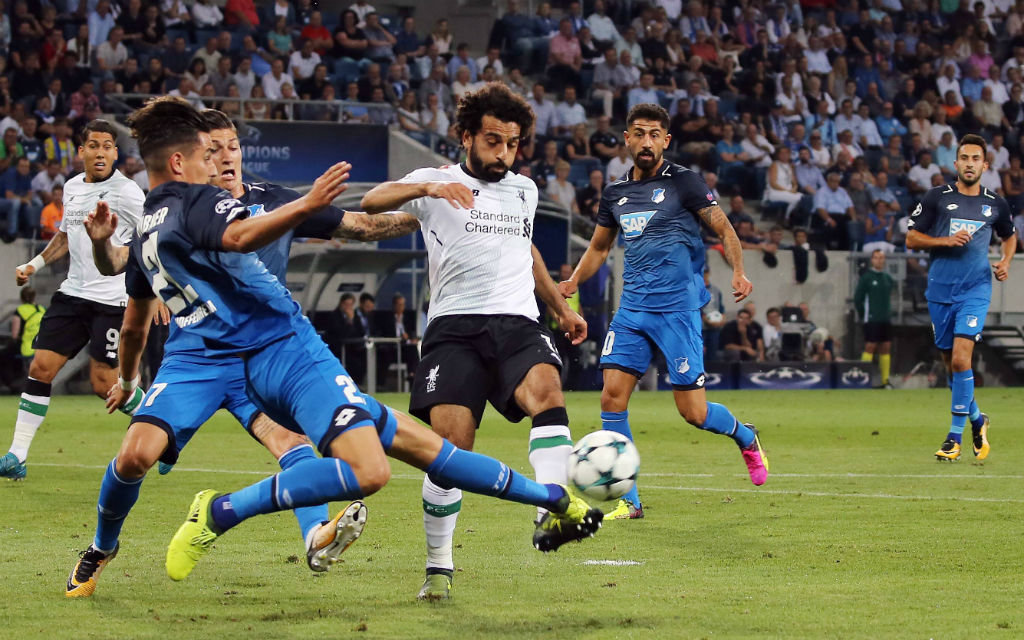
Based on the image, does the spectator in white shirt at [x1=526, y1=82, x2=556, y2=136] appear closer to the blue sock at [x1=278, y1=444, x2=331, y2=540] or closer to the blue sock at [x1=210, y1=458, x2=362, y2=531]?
the blue sock at [x1=278, y1=444, x2=331, y2=540]

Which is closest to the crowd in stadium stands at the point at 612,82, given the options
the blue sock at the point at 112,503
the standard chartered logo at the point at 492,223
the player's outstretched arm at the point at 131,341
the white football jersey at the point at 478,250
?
the player's outstretched arm at the point at 131,341

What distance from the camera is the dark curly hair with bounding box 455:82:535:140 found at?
6426 mm

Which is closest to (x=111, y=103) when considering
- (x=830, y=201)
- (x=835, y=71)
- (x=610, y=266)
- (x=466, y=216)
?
(x=610, y=266)

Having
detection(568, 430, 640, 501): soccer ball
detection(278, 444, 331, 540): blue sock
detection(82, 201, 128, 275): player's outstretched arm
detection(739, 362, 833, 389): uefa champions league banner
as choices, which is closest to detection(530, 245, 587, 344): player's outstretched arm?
detection(568, 430, 640, 501): soccer ball

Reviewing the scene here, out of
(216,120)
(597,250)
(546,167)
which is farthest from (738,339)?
(216,120)

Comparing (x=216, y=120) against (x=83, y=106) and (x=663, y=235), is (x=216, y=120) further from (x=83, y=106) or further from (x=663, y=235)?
(x=83, y=106)

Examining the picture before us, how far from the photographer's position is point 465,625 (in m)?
5.32

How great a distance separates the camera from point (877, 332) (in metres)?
25.0

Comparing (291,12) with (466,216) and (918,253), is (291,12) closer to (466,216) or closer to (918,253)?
(918,253)

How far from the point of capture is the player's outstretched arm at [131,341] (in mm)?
6125

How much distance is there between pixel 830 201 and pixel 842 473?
16487 mm

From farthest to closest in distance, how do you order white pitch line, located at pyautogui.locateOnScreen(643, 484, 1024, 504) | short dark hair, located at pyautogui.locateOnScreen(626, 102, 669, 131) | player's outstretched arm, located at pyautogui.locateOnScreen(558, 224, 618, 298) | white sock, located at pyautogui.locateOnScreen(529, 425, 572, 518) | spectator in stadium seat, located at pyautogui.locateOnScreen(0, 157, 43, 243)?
spectator in stadium seat, located at pyautogui.locateOnScreen(0, 157, 43, 243) < player's outstretched arm, located at pyautogui.locateOnScreen(558, 224, 618, 298) < white pitch line, located at pyautogui.locateOnScreen(643, 484, 1024, 504) < short dark hair, located at pyautogui.locateOnScreen(626, 102, 669, 131) < white sock, located at pyautogui.locateOnScreen(529, 425, 572, 518)

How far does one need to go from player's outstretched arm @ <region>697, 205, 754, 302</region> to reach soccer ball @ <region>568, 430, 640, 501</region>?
2.82 m

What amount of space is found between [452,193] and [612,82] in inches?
885
